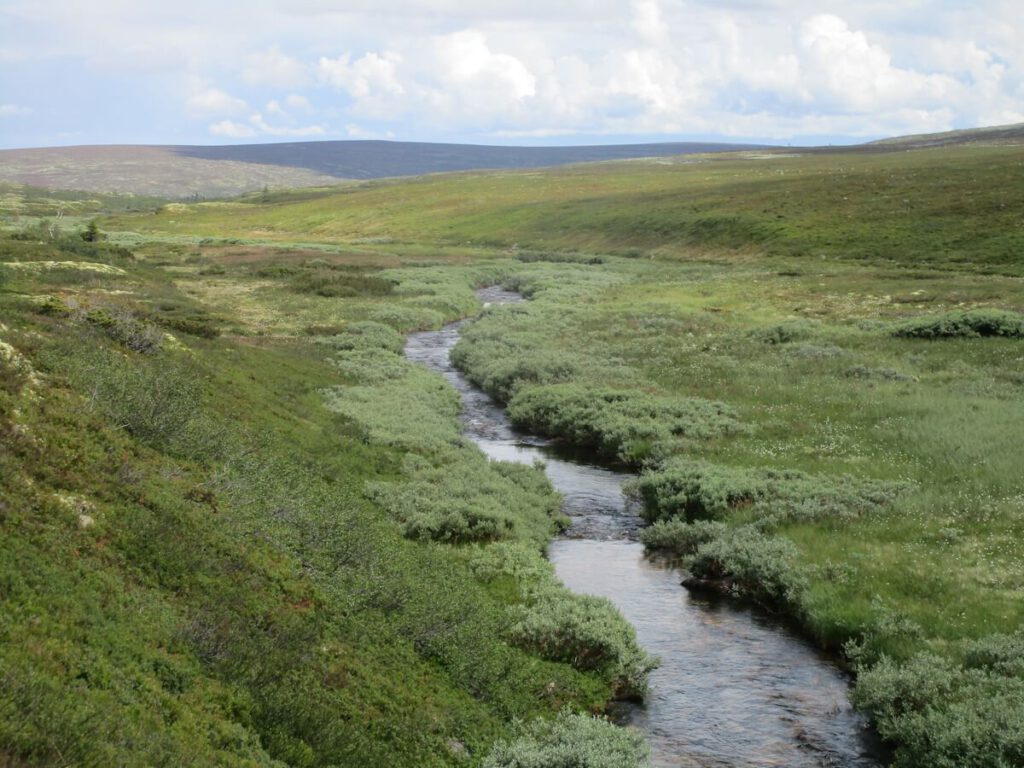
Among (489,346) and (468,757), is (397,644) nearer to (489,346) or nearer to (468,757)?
(468,757)

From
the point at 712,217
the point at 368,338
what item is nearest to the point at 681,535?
the point at 368,338

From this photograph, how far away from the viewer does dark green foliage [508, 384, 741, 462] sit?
89.5ft

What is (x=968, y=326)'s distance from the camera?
4097cm

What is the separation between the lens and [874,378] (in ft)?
110

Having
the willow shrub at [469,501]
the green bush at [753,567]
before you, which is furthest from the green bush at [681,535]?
the willow shrub at [469,501]

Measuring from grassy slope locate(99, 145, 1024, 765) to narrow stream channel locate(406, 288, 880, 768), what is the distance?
3.23 feet

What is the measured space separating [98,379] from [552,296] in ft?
154

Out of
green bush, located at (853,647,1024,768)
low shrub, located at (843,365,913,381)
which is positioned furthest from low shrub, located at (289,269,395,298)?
green bush, located at (853,647,1024,768)

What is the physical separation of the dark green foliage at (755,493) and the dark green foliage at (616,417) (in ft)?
11.7

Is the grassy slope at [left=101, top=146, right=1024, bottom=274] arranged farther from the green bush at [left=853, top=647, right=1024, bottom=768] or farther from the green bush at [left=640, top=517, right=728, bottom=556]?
the green bush at [left=853, top=647, right=1024, bottom=768]

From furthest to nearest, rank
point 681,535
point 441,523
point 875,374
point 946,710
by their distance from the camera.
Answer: point 875,374 < point 681,535 < point 441,523 < point 946,710

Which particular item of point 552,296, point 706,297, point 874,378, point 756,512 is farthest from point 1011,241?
point 756,512

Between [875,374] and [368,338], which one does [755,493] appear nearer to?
[875,374]

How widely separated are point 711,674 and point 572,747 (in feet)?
13.8
